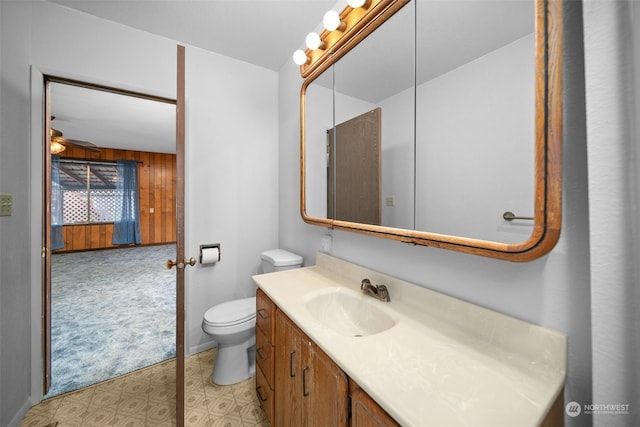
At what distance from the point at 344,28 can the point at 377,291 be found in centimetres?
142

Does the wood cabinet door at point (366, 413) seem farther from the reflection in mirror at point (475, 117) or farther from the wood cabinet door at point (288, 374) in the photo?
the reflection in mirror at point (475, 117)

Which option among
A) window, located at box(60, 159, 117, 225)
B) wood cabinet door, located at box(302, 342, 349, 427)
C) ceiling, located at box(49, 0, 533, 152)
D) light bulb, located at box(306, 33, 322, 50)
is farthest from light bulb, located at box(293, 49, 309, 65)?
window, located at box(60, 159, 117, 225)

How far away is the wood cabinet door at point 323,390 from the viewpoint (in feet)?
2.29

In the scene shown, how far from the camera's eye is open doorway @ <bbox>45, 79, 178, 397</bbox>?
6.38ft

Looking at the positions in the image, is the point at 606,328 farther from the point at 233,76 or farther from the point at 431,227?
the point at 233,76

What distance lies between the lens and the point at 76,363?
1837mm

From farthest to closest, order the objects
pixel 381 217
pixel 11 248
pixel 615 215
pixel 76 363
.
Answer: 1. pixel 76 363
2. pixel 11 248
3. pixel 381 217
4. pixel 615 215

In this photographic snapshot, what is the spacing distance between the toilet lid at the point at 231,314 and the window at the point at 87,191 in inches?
229

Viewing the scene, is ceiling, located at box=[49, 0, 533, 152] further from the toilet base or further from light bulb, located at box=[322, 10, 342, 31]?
the toilet base

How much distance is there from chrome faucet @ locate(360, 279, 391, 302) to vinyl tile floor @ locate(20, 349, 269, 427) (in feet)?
3.31

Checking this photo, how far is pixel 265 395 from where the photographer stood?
128 centimetres

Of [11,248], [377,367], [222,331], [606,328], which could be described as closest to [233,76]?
[11,248]

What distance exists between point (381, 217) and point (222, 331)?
1.26 metres

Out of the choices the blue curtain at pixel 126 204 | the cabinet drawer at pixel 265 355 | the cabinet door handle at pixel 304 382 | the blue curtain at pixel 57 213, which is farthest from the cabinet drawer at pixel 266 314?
the blue curtain at pixel 57 213
